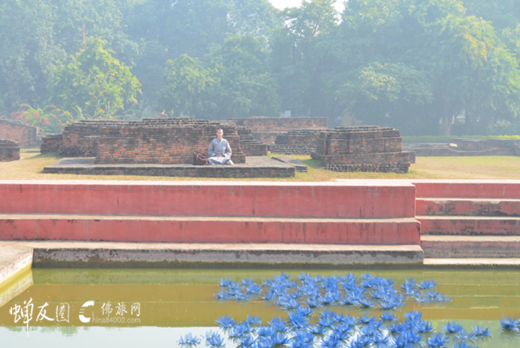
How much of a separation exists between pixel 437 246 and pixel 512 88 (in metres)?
20.6

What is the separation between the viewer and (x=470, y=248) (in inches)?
280

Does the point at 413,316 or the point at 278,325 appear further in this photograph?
the point at 413,316

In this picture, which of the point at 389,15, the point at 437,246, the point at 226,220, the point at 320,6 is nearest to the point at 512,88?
the point at 389,15

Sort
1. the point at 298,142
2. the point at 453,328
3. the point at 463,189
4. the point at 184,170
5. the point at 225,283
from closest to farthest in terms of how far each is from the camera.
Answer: the point at 453,328 → the point at 225,283 → the point at 463,189 → the point at 184,170 → the point at 298,142

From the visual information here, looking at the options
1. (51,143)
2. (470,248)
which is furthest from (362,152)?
(51,143)

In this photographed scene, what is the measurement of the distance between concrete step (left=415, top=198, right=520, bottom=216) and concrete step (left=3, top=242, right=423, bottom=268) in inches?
45.0

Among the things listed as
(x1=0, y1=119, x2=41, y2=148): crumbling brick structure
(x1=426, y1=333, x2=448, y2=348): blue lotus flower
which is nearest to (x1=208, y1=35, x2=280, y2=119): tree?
(x1=0, y1=119, x2=41, y2=148): crumbling brick structure

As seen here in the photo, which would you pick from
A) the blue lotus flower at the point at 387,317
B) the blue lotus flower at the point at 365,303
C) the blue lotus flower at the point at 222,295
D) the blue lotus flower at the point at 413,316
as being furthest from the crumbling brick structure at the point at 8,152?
the blue lotus flower at the point at 413,316

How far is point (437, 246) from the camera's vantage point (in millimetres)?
7133

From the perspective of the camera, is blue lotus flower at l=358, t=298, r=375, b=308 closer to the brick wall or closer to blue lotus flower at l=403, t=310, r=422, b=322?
blue lotus flower at l=403, t=310, r=422, b=322

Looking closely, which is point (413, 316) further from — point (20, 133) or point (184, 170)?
point (20, 133)

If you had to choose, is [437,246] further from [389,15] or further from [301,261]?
[389,15]

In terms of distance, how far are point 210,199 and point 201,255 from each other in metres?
0.84

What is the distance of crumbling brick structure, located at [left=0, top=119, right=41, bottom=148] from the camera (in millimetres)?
23266
